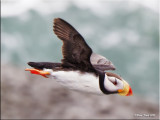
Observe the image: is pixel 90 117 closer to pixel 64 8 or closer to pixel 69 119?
pixel 69 119

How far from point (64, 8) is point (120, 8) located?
365 cm

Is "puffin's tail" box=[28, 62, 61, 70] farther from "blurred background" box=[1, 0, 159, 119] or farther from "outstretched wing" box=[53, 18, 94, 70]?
"blurred background" box=[1, 0, 159, 119]

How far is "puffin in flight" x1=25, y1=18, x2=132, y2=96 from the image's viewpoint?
1.99 metres

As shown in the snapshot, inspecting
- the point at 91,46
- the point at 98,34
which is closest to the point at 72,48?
the point at 91,46

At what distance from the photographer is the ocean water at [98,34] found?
48.0 feet

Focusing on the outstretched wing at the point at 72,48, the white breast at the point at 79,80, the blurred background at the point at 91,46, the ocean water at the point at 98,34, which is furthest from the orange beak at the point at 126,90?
the ocean water at the point at 98,34

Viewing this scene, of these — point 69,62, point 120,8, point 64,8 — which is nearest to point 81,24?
point 64,8

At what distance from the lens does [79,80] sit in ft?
6.75

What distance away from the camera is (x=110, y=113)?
7.76 metres

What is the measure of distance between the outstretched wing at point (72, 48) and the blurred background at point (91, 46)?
560 centimetres

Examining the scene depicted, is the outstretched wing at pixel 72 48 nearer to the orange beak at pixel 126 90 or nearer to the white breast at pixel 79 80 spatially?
the white breast at pixel 79 80

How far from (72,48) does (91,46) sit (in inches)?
576

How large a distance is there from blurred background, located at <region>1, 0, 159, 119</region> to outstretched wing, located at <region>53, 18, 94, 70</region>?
18.4 ft

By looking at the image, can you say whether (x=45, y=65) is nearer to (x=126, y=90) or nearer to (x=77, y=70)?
(x=77, y=70)
